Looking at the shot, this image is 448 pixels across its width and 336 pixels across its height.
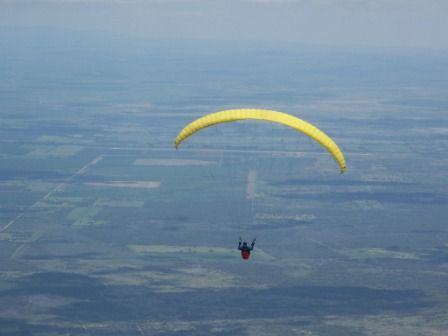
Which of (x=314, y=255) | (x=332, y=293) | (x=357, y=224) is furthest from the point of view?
(x=357, y=224)

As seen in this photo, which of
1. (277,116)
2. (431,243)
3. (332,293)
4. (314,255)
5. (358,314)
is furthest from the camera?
(431,243)

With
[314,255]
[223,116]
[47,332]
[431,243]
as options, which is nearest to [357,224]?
[431,243]

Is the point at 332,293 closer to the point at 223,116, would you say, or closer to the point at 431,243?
the point at 431,243

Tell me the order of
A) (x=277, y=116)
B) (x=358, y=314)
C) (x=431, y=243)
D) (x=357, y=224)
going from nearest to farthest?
(x=277, y=116), (x=358, y=314), (x=431, y=243), (x=357, y=224)

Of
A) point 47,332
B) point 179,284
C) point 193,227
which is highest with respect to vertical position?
point 193,227

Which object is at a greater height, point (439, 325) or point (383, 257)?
point (383, 257)

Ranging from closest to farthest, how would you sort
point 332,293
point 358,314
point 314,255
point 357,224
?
point 358,314
point 332,293
point 314,255
point 357,224

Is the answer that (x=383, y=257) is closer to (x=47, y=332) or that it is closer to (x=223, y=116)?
(x=47, y=332)

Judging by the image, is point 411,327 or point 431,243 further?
point 431,243

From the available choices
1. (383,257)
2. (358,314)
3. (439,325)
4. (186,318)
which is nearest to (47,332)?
(186,318)
